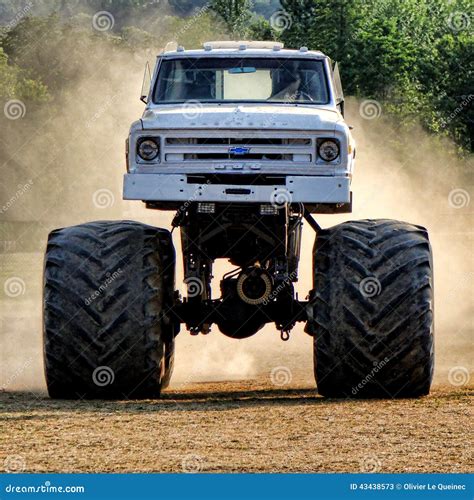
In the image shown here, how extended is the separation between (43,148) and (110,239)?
4149cm

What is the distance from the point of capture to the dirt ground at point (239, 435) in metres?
11.0

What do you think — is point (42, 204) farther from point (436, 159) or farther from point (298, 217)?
point (298, 217)

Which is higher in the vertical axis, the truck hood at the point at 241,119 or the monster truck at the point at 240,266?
the truck hood at the point at 241,119

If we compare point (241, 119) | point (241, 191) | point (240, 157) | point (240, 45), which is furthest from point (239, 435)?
point (240, 45)

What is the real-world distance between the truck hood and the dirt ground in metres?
2.58

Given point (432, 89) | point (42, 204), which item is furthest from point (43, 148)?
point (432, 89)

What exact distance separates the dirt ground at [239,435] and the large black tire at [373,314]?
287 mm

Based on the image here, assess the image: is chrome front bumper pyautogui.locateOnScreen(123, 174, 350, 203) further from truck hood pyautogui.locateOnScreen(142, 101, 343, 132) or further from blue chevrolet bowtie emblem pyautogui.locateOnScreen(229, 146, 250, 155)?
truck hood pyautogui.locateOnScreen(142, 101, 343, 132)

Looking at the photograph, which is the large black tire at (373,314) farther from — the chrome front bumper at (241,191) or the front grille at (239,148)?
the front grille at (239,148)

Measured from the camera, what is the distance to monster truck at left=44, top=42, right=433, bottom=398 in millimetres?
14508

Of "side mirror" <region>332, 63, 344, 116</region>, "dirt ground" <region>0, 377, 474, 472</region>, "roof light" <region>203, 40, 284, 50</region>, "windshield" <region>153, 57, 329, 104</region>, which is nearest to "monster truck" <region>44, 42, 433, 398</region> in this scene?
"dirt ground" <region>0, 377, 474, 472</region>

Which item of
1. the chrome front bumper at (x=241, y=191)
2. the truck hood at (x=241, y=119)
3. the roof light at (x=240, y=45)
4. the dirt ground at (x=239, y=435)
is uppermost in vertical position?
the roof light at (x=240, y=45)

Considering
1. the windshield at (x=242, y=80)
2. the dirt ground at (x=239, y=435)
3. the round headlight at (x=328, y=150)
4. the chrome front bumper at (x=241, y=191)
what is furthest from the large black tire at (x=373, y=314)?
the windshield at (x=242, y=80)

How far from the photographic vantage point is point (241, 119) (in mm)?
15211
